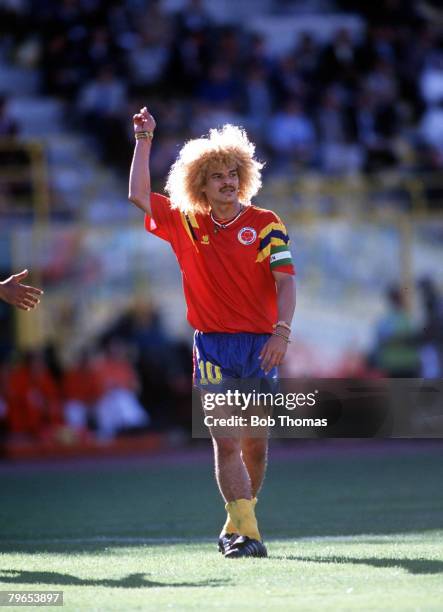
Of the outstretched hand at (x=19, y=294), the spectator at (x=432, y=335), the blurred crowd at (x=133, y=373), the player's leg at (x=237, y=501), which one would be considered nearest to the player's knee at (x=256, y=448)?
the player's leg at (x=237, y=501)

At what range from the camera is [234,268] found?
8188 mm

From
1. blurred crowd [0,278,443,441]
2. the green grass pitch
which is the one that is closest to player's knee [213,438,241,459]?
the green grass pitch

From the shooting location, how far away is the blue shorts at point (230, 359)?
8117 millimetres

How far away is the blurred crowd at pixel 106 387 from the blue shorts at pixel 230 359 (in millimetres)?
10278

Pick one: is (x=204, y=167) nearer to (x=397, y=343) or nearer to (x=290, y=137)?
(x=397, y=343)

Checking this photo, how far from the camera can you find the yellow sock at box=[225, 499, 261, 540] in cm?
790

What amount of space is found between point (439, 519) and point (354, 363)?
432 inches

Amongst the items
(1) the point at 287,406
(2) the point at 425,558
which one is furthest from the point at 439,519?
(2) the point at 425,558

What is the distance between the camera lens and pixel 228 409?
8.05 meters

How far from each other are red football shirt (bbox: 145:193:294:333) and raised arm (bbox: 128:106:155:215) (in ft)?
0.41

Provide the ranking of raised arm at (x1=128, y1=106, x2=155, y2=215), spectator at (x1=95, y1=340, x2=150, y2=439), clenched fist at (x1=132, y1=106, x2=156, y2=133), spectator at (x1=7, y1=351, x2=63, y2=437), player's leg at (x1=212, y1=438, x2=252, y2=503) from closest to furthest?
player's leg at (x1=212, y1=438, x2=252, y2=503) < raised arm at (x1=128, y1=106, x2=155, y2=215) < clenched fist at (x1=132, y1=106, x2=156, y2=133) < spectator at (x1=7, y1=351, x2=63, y2=437) < spectator at (x1=95, y1=340, x2=150, y2=439)

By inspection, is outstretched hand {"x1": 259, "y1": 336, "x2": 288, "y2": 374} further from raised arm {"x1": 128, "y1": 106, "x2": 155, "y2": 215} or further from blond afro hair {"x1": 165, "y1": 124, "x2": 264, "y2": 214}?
raised arm {"x1": 128, "y1": 106, "x2": 155, "y2": 215}

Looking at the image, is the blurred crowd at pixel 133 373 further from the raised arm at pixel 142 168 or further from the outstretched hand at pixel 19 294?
the raised arm at pixel 142 168

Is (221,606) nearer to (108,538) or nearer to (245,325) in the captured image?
(245,325)
